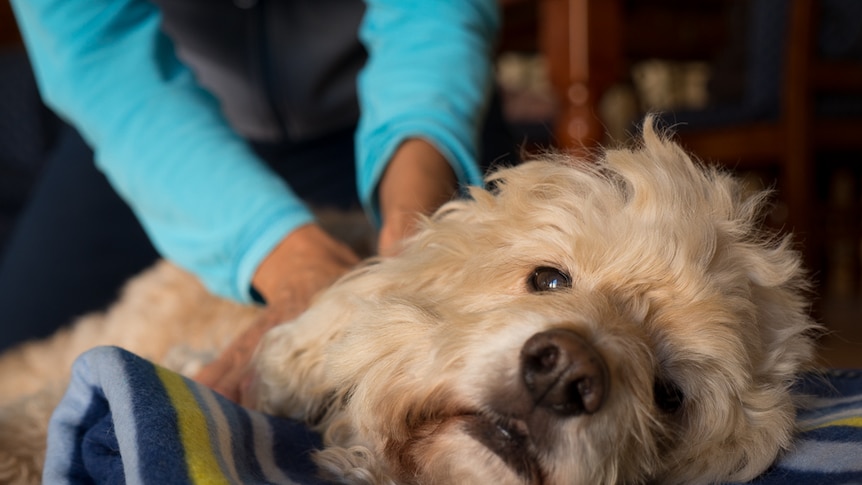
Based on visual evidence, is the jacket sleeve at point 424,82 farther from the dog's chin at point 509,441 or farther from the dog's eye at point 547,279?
the dog's chin at point 509,441

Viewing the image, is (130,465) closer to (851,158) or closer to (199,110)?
(199,110)

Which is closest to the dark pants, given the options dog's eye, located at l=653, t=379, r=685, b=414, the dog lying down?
the dog lying down

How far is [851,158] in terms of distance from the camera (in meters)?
2.82

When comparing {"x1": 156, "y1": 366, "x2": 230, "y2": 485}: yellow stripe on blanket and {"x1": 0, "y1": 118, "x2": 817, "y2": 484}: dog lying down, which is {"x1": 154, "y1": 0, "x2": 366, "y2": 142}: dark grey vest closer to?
{"x1": 0, "y1": 118, "x2": 817, "y2": 484}: dog lying down

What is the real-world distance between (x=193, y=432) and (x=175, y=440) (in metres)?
0.03

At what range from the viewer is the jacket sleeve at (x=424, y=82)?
4.46 feet

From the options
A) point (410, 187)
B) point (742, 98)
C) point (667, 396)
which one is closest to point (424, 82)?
point (410, 187)

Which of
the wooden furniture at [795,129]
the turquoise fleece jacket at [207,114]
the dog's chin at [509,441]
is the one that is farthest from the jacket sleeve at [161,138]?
the wooden furniture at [795,129]

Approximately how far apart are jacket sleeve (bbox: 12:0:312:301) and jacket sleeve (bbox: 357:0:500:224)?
22 cm

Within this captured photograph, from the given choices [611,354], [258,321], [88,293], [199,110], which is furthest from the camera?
[88,293]

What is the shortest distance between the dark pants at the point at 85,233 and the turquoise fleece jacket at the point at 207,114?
1.09ft

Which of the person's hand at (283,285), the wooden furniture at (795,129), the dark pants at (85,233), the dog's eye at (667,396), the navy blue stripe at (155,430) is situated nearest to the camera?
the navy blue stripe at (155,430)

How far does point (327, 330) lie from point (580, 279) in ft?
0.98

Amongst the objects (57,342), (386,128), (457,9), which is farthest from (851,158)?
(57,342)
